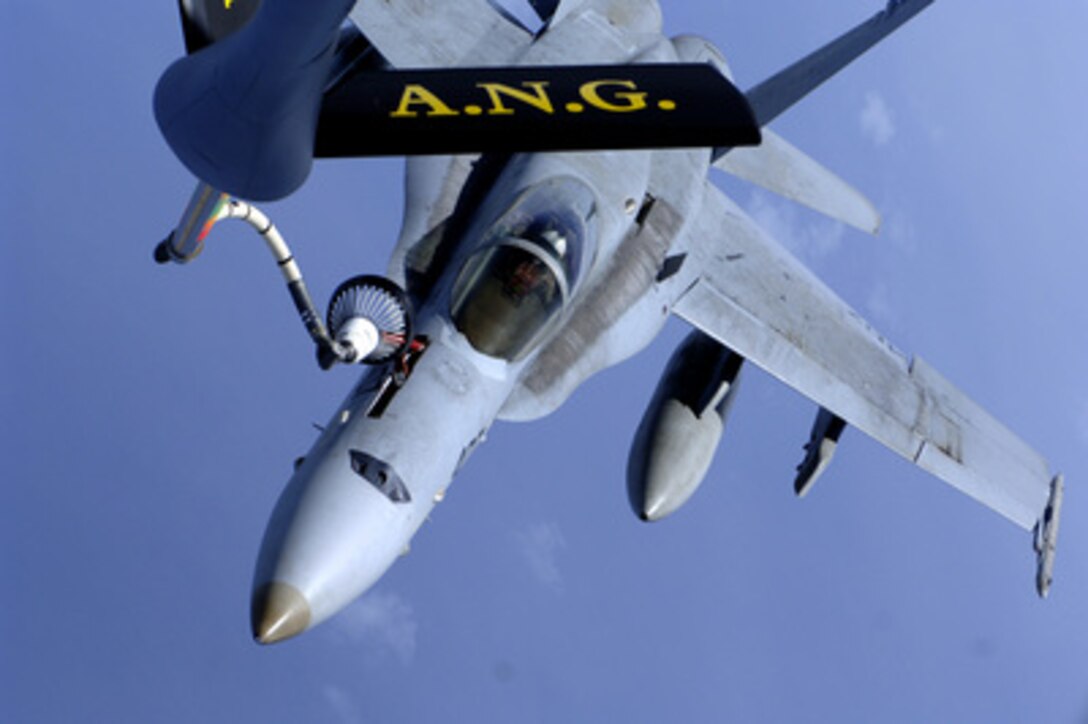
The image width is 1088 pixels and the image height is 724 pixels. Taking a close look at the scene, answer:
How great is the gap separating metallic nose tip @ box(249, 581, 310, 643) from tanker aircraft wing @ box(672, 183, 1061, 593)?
7.01 metres

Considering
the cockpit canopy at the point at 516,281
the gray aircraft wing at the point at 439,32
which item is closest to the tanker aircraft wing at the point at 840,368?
the gray aircraft wing at the point at 439,32

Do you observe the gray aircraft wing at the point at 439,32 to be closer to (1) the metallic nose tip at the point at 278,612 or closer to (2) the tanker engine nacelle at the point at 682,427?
(2) the tanker engine nacelle at the point at 682,427

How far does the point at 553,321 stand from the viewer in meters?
11.8

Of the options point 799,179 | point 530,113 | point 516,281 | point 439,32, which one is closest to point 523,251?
point 516,281

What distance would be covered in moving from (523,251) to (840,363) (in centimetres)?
657

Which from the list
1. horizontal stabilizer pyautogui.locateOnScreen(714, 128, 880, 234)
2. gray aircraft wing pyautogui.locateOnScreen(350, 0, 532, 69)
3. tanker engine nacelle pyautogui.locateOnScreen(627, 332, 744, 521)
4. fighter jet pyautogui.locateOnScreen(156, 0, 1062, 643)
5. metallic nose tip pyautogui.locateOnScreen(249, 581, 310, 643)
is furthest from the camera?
horizontal stabilizer pyautogui.locateOnScreen(714, 128, 880, 234)

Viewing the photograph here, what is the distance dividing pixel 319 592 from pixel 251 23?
5.71m

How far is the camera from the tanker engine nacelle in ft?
49.0

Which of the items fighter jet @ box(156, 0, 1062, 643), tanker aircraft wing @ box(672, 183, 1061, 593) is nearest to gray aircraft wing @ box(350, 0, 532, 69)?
fighter jet @ box(156, 0, 1062, 643)

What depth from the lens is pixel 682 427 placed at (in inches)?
607

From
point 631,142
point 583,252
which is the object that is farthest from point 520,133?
point 583,252

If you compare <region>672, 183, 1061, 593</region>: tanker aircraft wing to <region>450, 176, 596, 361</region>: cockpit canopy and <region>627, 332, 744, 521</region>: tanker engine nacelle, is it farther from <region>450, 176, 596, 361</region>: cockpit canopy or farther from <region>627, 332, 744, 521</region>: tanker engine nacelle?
<region>450, 176, 596, 361</region>: cockpit canopy

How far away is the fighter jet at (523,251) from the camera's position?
19.8 feet

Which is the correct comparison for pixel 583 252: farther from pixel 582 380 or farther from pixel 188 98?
pixel 188 98
